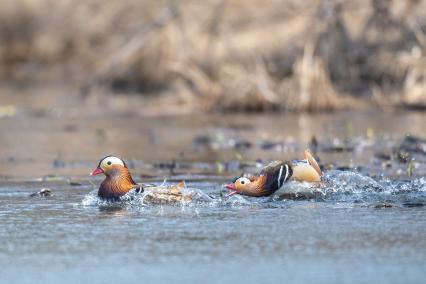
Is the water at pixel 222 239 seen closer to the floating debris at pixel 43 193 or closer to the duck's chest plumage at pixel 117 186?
the duck's chest plumage at pixel 117 186

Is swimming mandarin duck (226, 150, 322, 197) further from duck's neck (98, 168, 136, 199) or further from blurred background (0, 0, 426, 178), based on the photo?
blurred background (0, 0, 426, 178)

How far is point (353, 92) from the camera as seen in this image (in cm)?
2408

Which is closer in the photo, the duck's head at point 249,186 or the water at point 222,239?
the water at point 222,239

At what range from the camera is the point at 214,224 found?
29.8 ft

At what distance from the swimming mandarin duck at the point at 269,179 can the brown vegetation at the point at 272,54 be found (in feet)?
38.4

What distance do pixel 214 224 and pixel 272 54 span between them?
1744 centimetres

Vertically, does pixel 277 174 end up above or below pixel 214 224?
above

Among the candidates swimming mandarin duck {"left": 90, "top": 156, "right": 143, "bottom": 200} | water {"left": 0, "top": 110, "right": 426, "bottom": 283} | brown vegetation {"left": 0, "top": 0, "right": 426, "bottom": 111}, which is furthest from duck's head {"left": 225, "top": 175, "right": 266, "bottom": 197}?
brown vegetation {"left": 0, "top": 0, "right": 426, "bottom": 111}

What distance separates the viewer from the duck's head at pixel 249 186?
32.9ft

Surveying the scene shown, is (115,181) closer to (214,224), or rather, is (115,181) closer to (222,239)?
(214,224)

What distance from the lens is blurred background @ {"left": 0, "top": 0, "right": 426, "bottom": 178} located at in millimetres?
21125

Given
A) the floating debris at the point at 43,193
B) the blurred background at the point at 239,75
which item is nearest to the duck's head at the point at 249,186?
the floating debris at the point at 43,193

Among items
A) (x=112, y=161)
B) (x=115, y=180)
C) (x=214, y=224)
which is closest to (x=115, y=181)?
(x=115, y=180)

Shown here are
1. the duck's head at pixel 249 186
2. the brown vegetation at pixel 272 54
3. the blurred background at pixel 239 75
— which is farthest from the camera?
the brown vegetation at pixel 272 54
